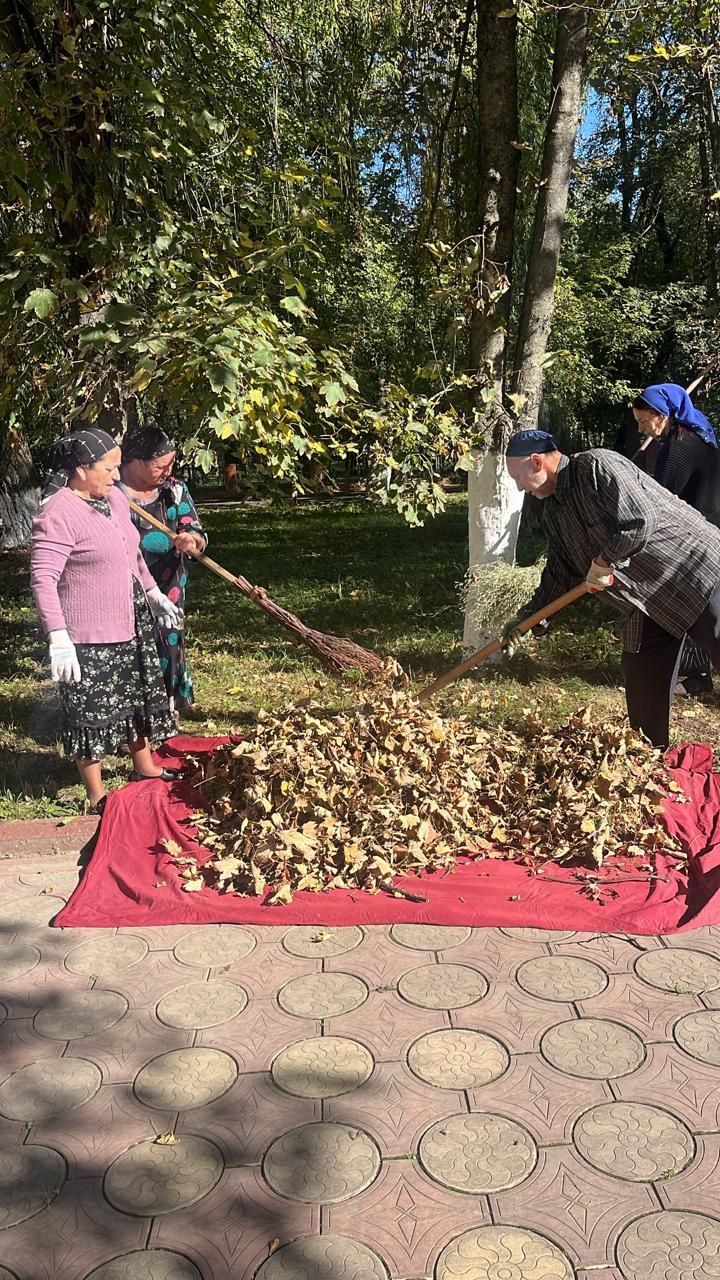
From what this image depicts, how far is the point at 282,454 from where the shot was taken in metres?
5.13

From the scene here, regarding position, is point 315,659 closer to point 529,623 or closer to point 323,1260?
point 529,623

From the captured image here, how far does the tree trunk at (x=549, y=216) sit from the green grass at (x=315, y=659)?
178 centimetres

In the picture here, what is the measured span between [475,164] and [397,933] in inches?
223

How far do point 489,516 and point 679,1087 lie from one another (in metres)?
4.32

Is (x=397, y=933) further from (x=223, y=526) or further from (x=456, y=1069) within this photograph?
(x=223, y=526)

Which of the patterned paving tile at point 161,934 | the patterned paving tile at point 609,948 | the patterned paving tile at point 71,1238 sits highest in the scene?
the patterned paving tile at point 71,1238

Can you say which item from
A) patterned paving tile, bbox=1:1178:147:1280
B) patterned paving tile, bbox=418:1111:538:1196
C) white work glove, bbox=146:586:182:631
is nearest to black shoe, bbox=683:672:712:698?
white work glove, bbox=146:586:182:631

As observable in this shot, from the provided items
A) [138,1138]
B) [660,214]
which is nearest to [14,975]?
[138,1138]

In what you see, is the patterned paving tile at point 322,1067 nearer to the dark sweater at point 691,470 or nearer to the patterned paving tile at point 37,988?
the patterned paving tile at point 37,988

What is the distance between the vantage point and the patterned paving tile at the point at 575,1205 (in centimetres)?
192

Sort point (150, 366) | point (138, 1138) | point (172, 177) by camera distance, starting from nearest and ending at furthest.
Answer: point (138, 1138), point (150, 366), point (172, 177)

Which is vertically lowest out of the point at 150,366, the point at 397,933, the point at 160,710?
the point at 397,933

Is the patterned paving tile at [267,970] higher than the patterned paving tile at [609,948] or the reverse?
higher

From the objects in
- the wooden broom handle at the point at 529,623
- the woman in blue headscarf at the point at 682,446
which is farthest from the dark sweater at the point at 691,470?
the wooden broom handle at the point at 529,623
